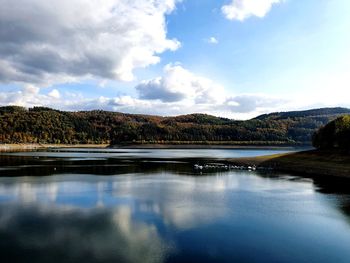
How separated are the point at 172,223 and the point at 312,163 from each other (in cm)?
5523

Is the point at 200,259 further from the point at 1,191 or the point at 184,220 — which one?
the point at 1,191

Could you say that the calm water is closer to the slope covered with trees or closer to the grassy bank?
the grassy bank

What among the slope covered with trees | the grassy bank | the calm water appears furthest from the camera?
the slope covered with trees

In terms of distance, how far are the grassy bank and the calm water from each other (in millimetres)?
13932

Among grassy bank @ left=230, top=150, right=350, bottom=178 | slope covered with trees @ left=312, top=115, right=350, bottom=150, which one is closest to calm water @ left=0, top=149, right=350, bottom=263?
grassy bank @ left=230, top=150, right=350, bottom=178

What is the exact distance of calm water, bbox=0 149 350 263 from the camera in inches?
942

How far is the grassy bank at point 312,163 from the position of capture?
6956 cm

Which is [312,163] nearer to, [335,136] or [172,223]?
[335,136]

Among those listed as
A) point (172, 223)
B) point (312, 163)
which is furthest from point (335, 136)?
point (172, 223)

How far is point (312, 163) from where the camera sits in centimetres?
7838

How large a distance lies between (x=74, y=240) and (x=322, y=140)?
7502 cm

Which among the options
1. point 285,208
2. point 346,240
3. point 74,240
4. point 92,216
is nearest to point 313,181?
point 285,208

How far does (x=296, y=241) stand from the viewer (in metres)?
27.1

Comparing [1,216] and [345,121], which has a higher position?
[345,121]
